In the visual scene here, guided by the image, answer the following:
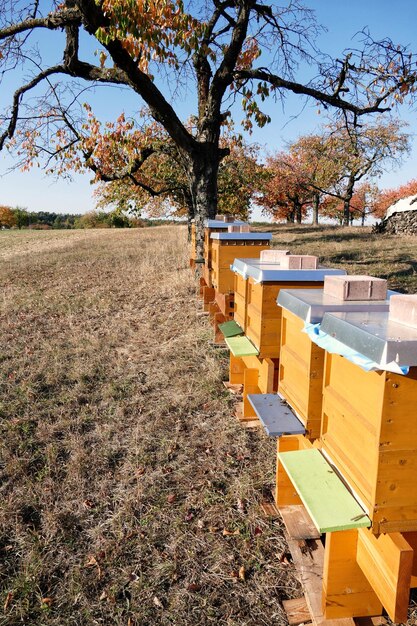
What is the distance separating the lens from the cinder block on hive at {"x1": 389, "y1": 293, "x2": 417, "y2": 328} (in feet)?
6.17

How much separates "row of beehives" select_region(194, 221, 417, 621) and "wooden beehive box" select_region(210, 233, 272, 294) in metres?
2.88

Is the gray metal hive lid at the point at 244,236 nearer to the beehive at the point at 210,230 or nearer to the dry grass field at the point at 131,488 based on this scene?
the beehive at the point at 210,230

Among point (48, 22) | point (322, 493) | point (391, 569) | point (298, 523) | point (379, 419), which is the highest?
point (48, 22)

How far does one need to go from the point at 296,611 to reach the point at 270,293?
6.71 ft

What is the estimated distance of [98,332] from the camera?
23.8 feet

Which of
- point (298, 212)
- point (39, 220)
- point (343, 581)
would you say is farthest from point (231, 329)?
point (39, 220)

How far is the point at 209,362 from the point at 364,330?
3.89 metres

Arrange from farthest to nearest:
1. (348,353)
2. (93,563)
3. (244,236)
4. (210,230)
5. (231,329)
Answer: (210,230) → (244,236) → (231,329) → (93,563) → (348,353)

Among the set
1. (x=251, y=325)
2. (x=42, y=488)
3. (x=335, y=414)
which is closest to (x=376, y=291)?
(x=335, y=414)

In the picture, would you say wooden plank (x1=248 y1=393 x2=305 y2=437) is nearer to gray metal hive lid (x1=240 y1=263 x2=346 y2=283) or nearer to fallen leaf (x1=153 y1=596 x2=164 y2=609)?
gray metal hive lid (x1=240 y1=263 x2=346 y2=283)

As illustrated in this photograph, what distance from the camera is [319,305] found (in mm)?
2420

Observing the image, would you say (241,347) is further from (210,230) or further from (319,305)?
(210,230)

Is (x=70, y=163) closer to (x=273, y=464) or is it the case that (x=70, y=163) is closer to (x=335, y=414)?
(x=273, y=464)

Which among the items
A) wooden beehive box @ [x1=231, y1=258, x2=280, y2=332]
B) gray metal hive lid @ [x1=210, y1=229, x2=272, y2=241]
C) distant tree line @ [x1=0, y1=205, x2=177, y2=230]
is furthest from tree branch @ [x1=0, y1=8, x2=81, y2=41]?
distant tree line @ [x1=0, y1=205, x2=177, y2=230]
